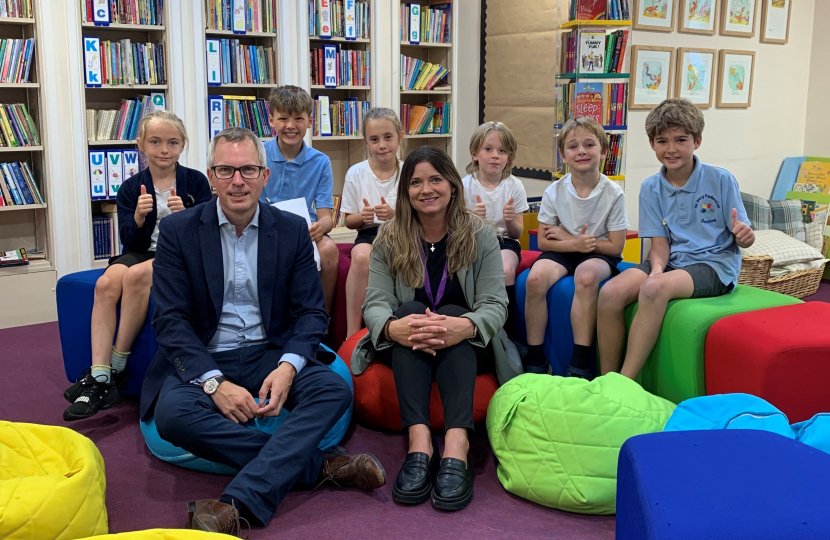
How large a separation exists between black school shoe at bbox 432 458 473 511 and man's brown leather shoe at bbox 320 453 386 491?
7.0 inches

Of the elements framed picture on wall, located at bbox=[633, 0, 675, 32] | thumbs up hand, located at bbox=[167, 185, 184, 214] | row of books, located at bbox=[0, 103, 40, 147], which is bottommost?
thumbs up hand, located at bbox=[167, 185, 184, 214]

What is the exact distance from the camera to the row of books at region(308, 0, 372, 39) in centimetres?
492

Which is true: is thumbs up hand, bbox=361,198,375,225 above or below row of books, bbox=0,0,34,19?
below

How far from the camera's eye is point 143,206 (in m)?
3.08

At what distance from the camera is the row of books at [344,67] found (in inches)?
197

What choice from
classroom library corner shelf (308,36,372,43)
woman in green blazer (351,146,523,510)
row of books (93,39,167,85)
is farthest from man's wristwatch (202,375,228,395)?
classroom library corner shelf (308,36,372,43)

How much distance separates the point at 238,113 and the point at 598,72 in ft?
7.09

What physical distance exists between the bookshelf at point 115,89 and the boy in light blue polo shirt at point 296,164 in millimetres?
1240

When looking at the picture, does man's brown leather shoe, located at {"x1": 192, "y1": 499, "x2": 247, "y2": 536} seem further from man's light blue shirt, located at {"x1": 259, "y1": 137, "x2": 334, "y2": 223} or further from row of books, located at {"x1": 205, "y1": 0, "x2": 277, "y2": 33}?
row of books, located at {"x1": 205, "y1": 0, "x2": 277, "y2": 33}

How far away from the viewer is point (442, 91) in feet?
18.3

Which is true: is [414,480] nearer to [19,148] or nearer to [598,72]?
[598,72]

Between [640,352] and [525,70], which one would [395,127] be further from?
[525,70]

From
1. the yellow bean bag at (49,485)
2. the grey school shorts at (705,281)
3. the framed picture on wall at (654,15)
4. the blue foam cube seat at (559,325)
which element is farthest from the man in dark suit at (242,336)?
the framed picture on wall at (654,15)

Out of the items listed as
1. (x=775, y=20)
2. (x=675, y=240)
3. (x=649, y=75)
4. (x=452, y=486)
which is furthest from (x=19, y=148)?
(x=775, y=20)
